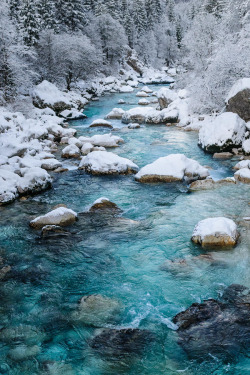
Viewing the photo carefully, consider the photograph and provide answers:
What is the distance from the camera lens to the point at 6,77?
20000mm

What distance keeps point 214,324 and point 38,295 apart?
283 cm

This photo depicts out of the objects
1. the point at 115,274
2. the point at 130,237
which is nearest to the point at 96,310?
the point at 115,274

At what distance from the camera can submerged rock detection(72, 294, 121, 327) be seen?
4.78m

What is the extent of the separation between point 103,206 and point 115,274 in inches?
116

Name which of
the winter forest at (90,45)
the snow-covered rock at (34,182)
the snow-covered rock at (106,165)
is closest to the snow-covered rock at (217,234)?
the snow-covered rock at (106,165)

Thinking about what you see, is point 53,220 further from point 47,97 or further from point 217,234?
point 47,97

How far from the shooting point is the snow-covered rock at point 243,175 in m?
9.93

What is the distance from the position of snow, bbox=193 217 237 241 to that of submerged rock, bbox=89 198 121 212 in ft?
8.28

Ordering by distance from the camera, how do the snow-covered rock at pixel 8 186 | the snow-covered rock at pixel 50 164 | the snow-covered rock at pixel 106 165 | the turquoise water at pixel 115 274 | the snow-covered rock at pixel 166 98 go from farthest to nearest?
the snow-covered rock at pixel 166 98 < the snow-covered rock at pixel 50 164 < the snow-covered rock at pixel 106 165 < the snow-covered rock at pixel 8 186 < the turquoise water at pixel 115 274

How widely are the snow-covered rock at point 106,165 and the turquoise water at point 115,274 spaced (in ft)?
3.32

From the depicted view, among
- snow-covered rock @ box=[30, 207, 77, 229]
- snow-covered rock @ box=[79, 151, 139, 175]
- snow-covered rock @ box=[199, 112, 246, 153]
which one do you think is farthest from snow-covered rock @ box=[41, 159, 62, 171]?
snow-covered rock @ box=[199, 112, 246, 153]

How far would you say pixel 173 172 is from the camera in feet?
34.2

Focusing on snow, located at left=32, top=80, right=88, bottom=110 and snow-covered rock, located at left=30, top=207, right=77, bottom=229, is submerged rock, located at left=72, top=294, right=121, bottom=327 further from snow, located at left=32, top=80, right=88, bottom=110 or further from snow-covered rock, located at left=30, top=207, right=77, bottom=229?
snow, located at left=32, top=80, right=88, bottom=110

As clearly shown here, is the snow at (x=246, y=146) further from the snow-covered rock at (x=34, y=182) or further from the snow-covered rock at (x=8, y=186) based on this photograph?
the snow-covered rock at (x=8, y=186)
